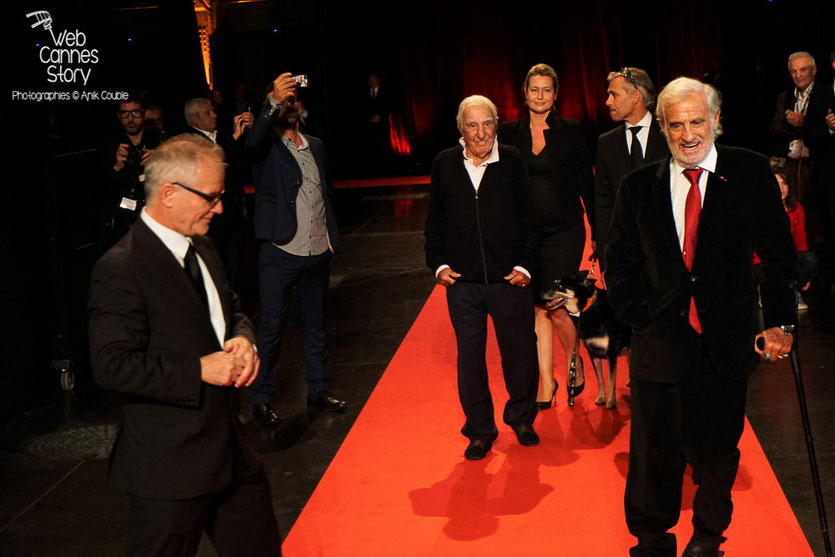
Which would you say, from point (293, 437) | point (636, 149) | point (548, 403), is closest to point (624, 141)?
point (636, 149)

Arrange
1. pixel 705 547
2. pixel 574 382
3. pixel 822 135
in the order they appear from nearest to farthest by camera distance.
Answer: pixel 705 547, pixel 574 382, pixel 822 135

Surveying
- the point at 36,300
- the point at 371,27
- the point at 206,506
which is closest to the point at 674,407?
the point at 206,506

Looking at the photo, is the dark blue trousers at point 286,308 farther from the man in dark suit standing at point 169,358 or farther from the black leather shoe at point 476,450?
the man in dark suit standing at point 169,358

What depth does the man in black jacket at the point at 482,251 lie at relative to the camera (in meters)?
4.71

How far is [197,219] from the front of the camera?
263 centimetres

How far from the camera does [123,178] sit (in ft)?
21.0

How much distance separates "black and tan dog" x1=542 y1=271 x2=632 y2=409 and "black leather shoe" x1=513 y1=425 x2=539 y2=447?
63 centimetres

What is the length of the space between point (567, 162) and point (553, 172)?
0.09 meters

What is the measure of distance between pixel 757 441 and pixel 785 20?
47.7 ft

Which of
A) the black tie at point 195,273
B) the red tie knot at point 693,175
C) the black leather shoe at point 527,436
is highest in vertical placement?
the red tie knot at point 693,175

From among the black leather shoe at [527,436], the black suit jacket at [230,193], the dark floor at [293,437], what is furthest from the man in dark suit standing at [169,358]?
the black suit jacket at [230,193]

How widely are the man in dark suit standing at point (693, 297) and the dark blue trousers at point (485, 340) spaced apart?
1393 millimetres

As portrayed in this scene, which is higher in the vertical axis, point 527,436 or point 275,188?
point 275,188

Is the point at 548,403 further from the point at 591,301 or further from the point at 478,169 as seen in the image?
the point at 478,169
